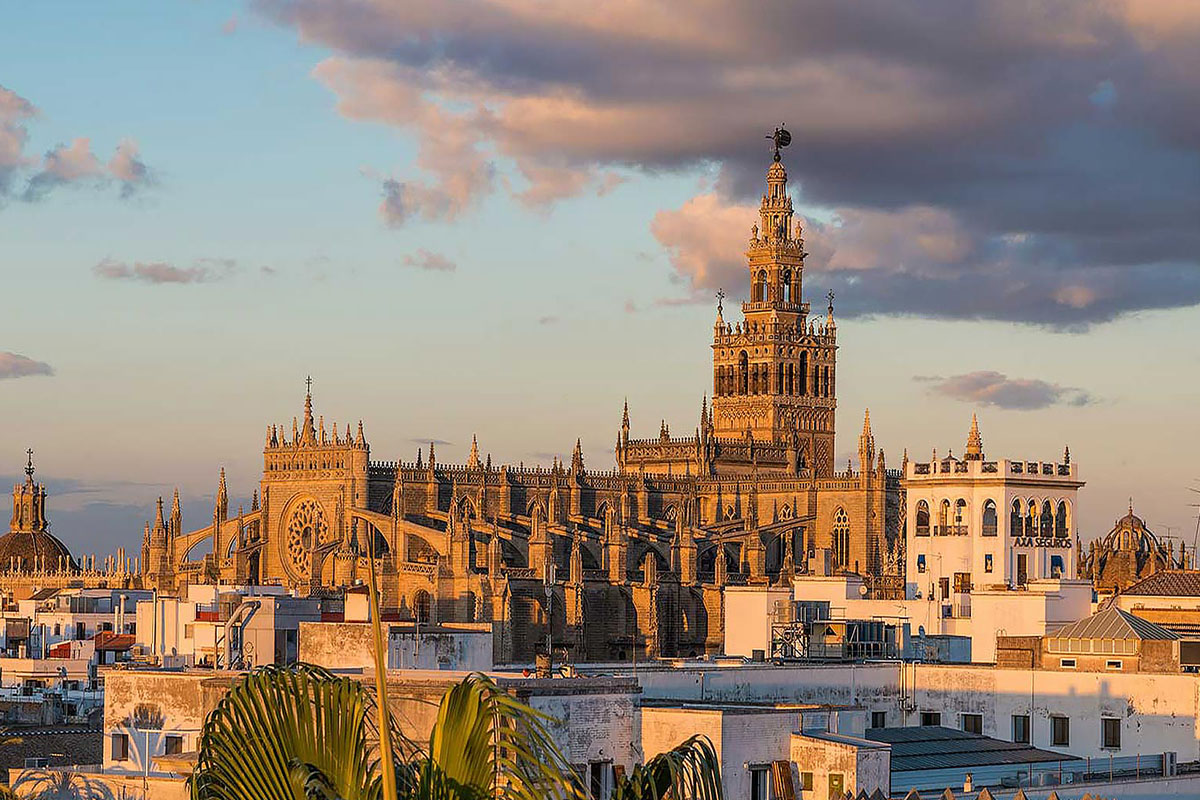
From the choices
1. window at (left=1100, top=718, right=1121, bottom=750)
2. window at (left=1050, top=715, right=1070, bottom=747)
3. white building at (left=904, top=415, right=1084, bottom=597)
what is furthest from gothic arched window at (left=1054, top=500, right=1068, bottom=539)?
window at (left=1100, top=718, right=1121, bottom=750)

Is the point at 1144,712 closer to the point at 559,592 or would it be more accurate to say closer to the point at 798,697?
the point at 798,697

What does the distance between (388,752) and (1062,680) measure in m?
41.1

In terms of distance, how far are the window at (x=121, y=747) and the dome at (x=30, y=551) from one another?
12732 cm

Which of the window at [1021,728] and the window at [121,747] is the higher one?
the window at [121,747]

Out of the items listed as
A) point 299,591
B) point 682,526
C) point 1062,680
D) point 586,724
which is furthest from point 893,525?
point 586,724

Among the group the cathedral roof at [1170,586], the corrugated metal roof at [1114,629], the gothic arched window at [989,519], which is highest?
the gothic arched window at [989,519]

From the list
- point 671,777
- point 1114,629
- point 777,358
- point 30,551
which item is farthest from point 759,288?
point 671,777

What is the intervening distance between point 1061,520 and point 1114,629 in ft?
135

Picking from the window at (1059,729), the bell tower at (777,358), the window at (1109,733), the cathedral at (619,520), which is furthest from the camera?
the bell tower at (777,358)

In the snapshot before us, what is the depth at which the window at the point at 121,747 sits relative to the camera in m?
35.1

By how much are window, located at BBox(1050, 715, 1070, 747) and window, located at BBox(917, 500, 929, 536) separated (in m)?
46.0

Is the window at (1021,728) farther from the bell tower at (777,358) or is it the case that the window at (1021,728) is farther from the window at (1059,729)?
the bell tower at (777,358)

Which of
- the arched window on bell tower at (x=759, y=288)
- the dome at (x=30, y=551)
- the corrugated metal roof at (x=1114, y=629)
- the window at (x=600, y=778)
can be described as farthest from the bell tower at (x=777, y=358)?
the window at (x=600, y=778)

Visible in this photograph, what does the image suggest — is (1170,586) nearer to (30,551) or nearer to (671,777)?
(671,777)
